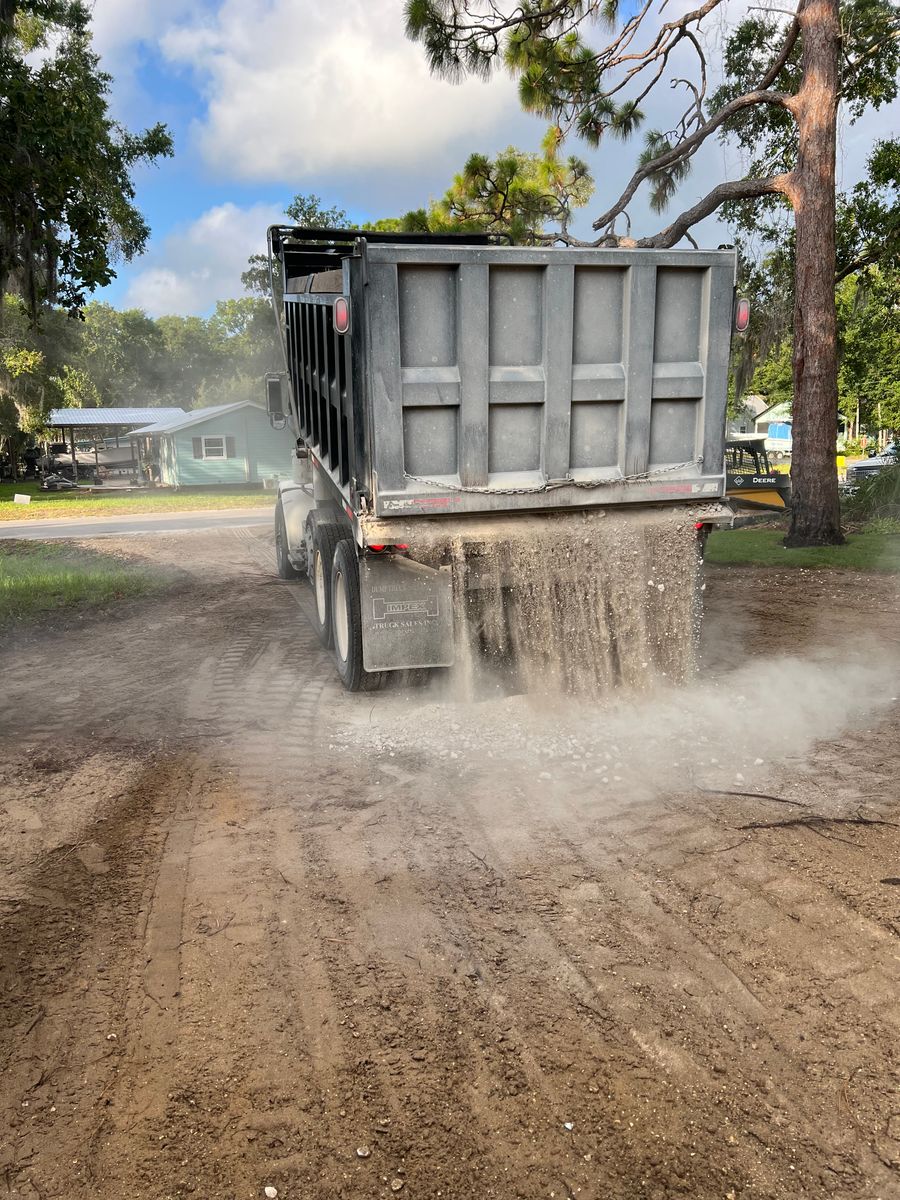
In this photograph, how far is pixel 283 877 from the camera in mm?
4285

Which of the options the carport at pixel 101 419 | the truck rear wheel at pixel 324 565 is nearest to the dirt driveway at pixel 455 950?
the truck rear wheel at pixel 324 565

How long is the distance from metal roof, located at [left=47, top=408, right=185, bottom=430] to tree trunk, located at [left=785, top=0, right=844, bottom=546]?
37.5 metres

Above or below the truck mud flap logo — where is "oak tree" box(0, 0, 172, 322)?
above

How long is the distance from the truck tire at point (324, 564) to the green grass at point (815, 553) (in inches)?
272

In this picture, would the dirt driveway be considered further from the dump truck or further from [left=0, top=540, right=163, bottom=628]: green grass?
[left=0, top=540, right=163, bottom=628]: green grass

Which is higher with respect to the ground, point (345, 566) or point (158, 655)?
point (345, 566)

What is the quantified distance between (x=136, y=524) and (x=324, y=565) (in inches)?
623

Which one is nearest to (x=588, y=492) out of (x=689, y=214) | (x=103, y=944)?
(x=103, y=944)

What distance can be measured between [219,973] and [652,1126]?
1738 mm

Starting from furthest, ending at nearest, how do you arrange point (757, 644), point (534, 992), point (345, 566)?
point (757, 644), point (345, 566), point (534, 992)

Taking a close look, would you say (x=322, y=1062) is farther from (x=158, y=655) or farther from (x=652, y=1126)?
(x=158, y=655)

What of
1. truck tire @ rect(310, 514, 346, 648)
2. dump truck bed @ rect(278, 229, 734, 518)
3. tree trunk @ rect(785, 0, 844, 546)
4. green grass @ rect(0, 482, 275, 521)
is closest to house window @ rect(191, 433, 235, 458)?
green grass @ rect(0, 482, 275, 521)

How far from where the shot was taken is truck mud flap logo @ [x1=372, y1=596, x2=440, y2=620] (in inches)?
259

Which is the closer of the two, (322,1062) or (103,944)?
(322,1062)
